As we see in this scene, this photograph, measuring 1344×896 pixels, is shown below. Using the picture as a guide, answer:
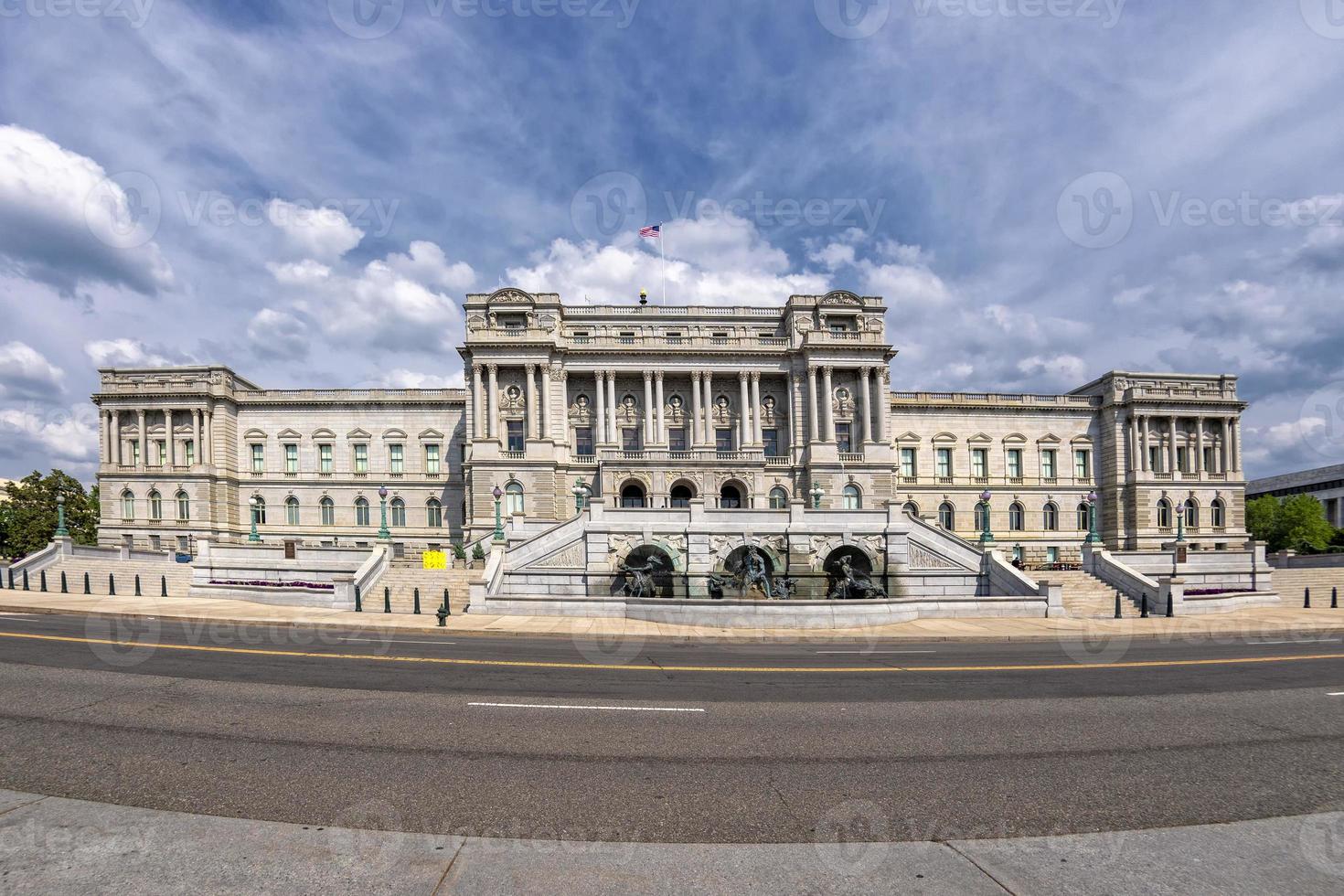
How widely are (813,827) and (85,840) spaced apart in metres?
5.72

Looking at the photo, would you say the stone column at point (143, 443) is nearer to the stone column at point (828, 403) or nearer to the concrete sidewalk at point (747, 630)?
the concrete sidewalk at point (747, 630)

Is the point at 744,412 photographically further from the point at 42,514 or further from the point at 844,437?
the point at 42,514

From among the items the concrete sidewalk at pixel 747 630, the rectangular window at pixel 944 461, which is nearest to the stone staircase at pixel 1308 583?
the concrete sidewalk at pixel 747 630

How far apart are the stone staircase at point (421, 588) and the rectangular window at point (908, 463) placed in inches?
1544

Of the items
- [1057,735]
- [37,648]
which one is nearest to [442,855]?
[1057,735]

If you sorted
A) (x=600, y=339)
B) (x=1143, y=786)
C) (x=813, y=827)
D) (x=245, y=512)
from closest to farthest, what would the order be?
1. (x=813, y=827)
2. (x=1143, y=786)
3. (x=600, y=339)
4. (x=245, y=512)

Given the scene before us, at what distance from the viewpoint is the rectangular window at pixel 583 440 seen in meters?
48.4

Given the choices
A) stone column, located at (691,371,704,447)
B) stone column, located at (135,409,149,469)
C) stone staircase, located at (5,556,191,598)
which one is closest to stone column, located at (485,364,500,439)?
stone column, located at (691,371,704,447)

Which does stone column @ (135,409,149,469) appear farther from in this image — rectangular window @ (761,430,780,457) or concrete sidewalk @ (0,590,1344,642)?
rectangular window @ (761,430,780,457)

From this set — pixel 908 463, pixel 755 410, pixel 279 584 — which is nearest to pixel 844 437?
pixel 755 410

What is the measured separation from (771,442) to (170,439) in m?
50.9

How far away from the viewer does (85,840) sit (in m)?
4.60

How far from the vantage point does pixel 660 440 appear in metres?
47.9

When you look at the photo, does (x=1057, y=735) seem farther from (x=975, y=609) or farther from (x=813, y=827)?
(x=975, y=609)
